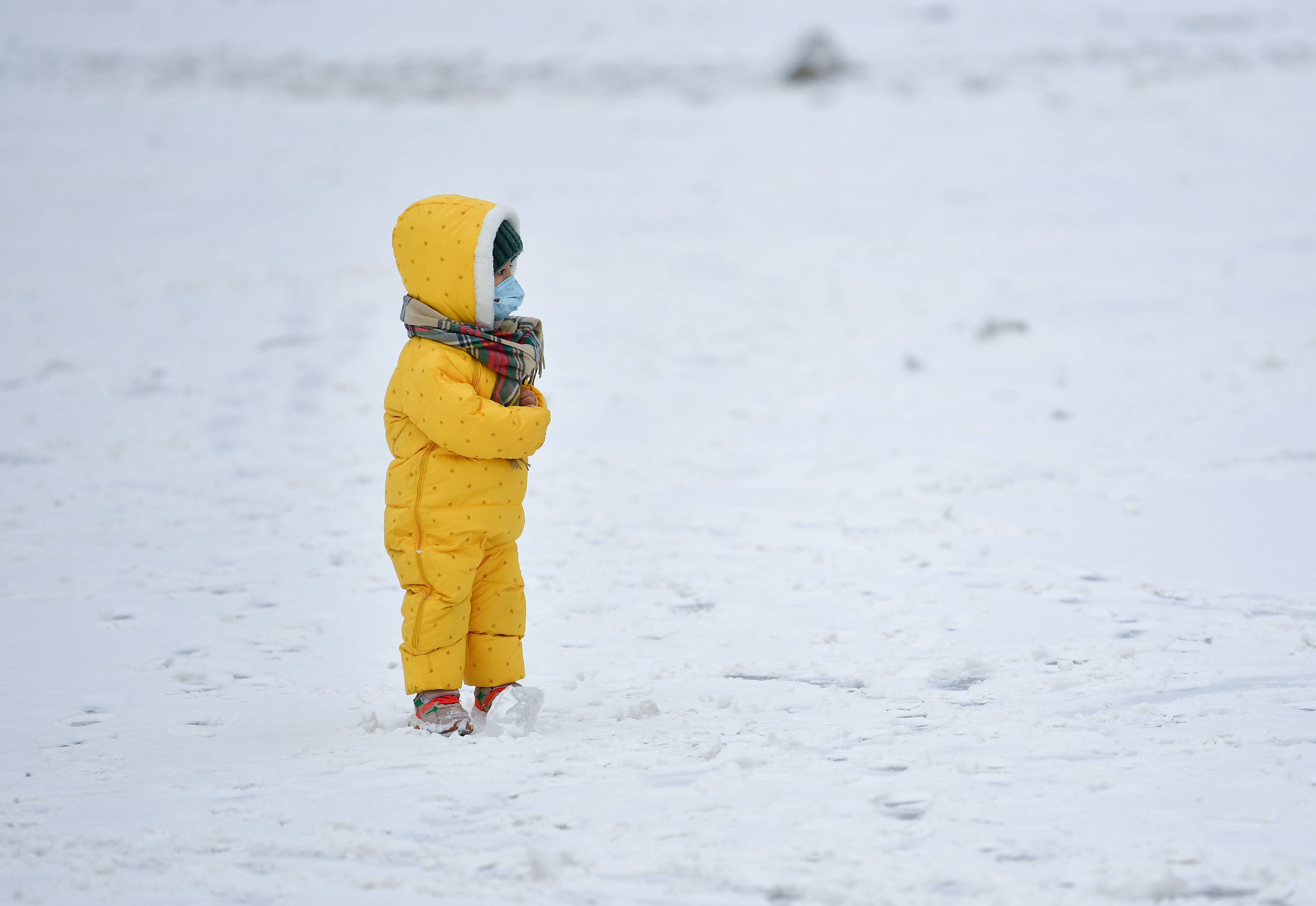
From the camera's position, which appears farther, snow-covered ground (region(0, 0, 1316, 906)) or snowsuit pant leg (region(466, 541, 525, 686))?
snowsuit pant leg (region(466, 541, 525, 686))

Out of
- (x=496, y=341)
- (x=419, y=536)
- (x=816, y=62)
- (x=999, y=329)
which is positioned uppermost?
(x=816, y=62)

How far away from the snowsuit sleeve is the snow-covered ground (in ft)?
2.90

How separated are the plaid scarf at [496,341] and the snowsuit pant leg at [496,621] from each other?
1.67 ft

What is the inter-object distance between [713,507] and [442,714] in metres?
3.24

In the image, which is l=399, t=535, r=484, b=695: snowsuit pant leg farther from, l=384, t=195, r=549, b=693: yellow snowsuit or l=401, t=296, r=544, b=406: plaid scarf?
l=401, t=296, r=544, b=406: plaid scarf

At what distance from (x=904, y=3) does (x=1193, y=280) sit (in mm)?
20516

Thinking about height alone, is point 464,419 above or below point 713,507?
above

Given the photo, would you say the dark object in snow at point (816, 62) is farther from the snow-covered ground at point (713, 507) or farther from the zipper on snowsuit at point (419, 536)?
the zipper on snowsuit at point (419, 536)

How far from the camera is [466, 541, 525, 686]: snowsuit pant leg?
378cm

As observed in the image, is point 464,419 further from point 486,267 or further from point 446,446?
point 486,267

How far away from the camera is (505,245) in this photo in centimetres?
365

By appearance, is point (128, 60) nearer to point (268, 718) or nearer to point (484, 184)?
point (484, 184)

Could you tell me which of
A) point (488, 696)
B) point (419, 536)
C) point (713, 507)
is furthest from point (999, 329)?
point (419, 536)

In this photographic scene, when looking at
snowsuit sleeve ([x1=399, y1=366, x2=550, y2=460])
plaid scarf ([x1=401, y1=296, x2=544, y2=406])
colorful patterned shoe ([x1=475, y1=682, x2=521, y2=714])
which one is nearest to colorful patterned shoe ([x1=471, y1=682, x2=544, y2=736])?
colorful patterned shoe ([x1=475, y1=682, x2=521, y2=714])
